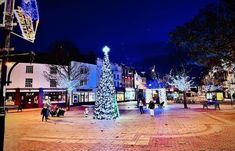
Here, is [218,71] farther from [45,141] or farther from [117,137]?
[45,141]

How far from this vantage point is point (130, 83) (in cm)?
7912

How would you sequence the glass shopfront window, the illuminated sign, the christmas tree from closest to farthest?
the illuminated sign < the christmas tree < the glass shopfront window

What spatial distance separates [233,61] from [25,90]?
117ft

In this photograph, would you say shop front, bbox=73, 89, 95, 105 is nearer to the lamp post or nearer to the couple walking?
the couple walking

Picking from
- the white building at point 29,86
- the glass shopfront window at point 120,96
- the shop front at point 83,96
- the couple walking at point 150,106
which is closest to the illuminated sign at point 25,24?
the couple walking at point 150,106

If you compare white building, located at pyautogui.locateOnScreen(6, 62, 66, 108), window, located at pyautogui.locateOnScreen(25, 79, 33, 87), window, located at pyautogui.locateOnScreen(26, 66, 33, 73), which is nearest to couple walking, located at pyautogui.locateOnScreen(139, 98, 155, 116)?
white building, located at pyautogui.locateOnScreen(6, 62, 66, 108)

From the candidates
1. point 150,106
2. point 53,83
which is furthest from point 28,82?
point 150,106

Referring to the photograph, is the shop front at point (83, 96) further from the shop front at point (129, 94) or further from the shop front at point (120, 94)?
the shop front at point (129, 94)

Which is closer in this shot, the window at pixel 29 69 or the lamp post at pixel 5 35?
the lamp post at pixel 5 35

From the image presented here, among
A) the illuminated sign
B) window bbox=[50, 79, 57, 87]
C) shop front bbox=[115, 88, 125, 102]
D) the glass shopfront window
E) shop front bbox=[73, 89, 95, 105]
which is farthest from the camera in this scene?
the glass shopfront window

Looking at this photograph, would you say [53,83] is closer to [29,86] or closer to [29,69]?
[29,86]

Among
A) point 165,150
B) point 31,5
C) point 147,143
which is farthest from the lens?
point 147,143

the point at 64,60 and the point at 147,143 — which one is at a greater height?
the point at 64,60

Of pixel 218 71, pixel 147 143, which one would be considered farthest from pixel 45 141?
pixel 218 71
